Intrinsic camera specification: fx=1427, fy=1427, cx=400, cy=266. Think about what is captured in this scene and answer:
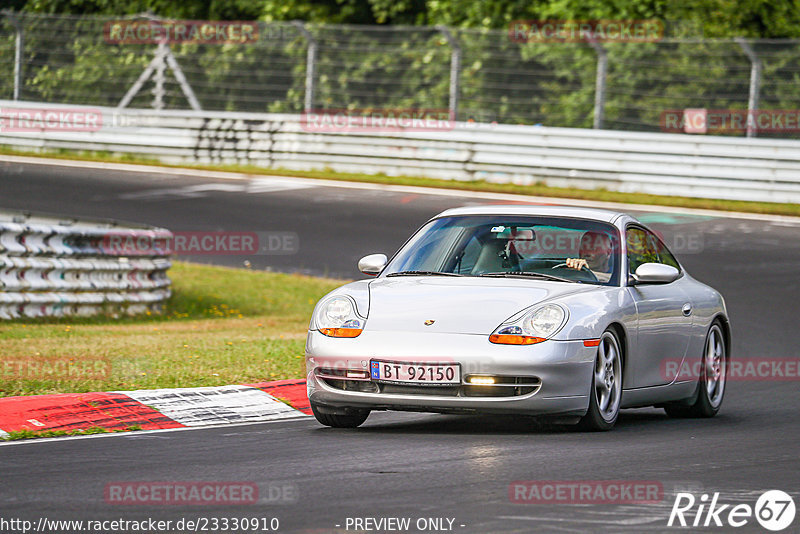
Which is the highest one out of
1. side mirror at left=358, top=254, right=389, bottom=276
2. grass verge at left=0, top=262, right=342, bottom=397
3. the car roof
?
the car roof

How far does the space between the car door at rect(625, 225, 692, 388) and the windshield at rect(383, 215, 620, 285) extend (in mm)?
209

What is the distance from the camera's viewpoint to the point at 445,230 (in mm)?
8875

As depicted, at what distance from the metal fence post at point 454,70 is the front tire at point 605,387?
16618 millimetres

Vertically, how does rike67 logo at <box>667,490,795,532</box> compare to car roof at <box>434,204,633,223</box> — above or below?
below

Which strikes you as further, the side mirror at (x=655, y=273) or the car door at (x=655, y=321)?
the car door at (x=655, y=321)

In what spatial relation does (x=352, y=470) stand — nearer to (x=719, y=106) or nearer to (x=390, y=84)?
(x=719, y=106)

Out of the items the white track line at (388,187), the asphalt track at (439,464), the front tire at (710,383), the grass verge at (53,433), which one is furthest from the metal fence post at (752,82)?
the grass verge at (53,433)

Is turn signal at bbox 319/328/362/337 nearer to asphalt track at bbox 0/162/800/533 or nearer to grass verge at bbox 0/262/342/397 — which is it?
asphalt track at bbox 0/162/800/533

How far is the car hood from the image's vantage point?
7.59m

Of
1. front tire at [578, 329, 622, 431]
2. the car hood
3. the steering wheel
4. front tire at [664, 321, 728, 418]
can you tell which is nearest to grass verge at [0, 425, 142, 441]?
the car hood

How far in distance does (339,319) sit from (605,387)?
1527 millimetres

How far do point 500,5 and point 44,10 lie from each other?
39.2ft

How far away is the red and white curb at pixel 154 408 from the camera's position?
798cm

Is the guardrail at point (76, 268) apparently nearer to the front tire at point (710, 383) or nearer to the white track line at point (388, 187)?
the front tire at point (710, 383)
